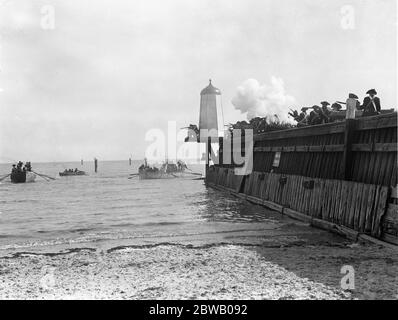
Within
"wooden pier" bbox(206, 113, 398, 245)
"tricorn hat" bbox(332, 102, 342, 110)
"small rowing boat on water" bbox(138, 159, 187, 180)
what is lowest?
"small rowing boat on water" bbox(138, 159, 187, 180)

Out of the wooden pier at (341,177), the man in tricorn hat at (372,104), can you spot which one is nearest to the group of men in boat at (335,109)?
the man in tricorn hat at (372,104)

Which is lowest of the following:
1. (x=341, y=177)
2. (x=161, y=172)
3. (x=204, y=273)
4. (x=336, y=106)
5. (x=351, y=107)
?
(x=161, y=172)

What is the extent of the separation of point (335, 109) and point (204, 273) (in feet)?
40.1

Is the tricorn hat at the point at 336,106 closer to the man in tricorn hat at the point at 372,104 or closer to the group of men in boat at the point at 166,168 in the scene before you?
the man in tricorn hat at the point at 372,104

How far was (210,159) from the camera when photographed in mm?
39781

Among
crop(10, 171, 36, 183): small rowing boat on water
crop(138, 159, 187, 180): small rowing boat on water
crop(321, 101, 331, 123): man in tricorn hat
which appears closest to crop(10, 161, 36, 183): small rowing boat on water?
crop(10, 171, 36, 183): small rowing boat on water

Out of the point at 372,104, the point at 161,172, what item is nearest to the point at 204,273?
the point at 372,104

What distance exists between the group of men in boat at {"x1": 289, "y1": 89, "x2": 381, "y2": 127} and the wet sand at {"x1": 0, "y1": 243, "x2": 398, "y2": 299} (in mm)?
5460

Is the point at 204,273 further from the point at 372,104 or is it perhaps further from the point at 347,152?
the point at 372,104

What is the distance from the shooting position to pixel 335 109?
59.0 ft

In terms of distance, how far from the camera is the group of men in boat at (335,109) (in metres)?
13.9

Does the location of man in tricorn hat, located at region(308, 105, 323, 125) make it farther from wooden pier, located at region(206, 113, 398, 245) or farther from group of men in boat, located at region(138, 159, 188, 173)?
group of men in boat, located at region(138, 159, 188, 173)

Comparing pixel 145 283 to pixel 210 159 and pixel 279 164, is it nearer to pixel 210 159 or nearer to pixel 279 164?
pixel 279 164

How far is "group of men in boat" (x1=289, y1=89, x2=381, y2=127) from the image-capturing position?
13934 mm
